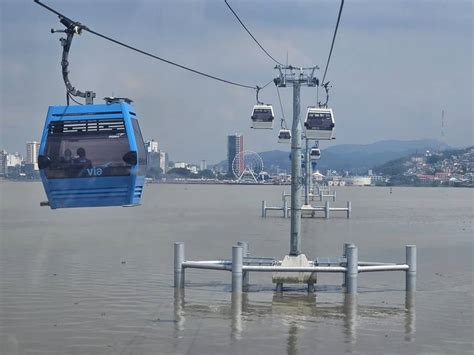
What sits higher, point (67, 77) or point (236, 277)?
point (67, 77)

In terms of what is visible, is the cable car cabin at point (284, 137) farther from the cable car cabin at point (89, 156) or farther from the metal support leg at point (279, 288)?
the cable car cabin at point (89, 156)

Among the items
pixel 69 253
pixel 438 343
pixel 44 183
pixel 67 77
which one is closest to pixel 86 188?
pixel 44 183

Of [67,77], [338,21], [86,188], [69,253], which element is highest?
[338,21]

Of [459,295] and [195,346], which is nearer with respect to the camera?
[195,346]

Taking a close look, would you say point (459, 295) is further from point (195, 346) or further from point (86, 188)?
point (86, 188)

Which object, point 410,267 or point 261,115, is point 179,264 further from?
point 410,267

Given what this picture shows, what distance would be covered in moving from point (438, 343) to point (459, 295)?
19.7ft

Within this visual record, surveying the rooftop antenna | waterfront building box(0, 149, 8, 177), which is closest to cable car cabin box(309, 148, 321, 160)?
waterfront building box(0, 149, 8, 177)

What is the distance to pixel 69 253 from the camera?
31.8 metres

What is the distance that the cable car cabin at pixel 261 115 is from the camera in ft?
70.6

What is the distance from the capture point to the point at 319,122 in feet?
64.3

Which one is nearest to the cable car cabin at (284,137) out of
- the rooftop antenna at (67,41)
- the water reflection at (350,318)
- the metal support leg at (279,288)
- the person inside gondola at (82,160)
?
the metal support leg at (279,288)

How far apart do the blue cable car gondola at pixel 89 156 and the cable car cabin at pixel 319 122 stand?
6.04 metres

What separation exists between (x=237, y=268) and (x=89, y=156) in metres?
4.84
